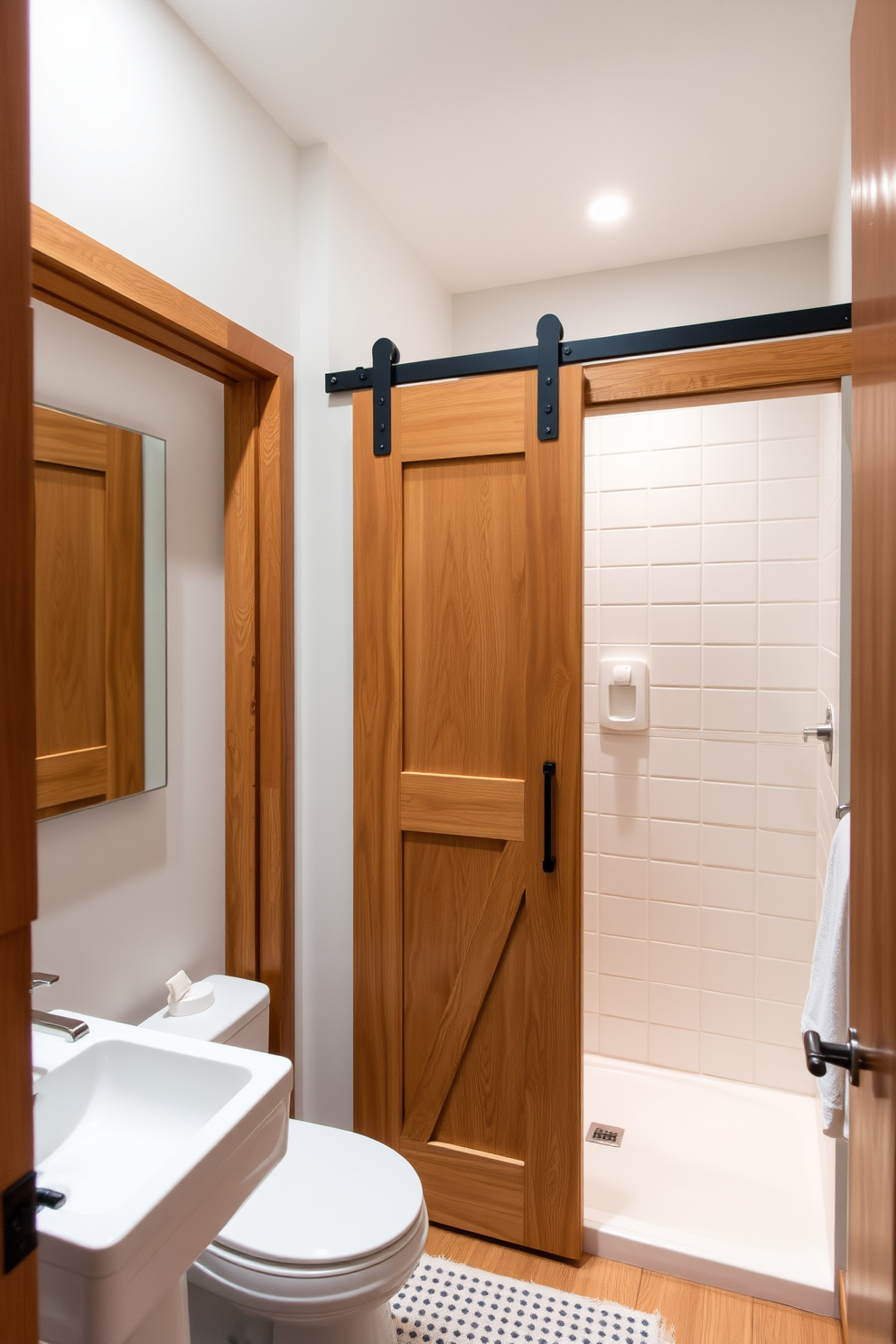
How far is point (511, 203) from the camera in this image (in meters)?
2.25

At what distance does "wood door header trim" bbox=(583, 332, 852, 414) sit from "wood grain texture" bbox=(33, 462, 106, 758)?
1.06 metres

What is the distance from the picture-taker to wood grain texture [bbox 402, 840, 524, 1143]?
6.00ft

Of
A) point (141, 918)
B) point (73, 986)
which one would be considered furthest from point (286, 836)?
point (73, 986)

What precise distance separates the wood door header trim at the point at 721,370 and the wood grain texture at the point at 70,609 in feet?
3.49

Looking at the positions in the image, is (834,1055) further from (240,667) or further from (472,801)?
(240,667)

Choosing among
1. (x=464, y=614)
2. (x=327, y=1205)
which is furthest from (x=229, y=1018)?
(x=464, y=614)

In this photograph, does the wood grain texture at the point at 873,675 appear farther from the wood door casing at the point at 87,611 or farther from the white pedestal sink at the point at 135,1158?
the wood door casing at the point at 87,611

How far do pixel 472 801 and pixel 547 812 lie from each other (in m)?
0.18

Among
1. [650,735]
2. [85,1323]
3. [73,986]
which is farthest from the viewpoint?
[650,735]

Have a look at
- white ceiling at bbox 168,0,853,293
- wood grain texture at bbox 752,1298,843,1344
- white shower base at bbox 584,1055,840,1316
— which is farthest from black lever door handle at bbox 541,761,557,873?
white ceiling at bbox 168,0,853,293

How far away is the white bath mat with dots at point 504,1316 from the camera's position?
162 centimetres

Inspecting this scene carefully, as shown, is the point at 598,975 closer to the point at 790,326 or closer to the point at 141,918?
the point at 141,918

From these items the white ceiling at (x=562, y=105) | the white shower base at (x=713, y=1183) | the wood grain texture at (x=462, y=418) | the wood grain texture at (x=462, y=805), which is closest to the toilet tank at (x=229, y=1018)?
the wood grain texture at (x=462, y=805)

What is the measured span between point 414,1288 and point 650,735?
Answer: 1.62m
